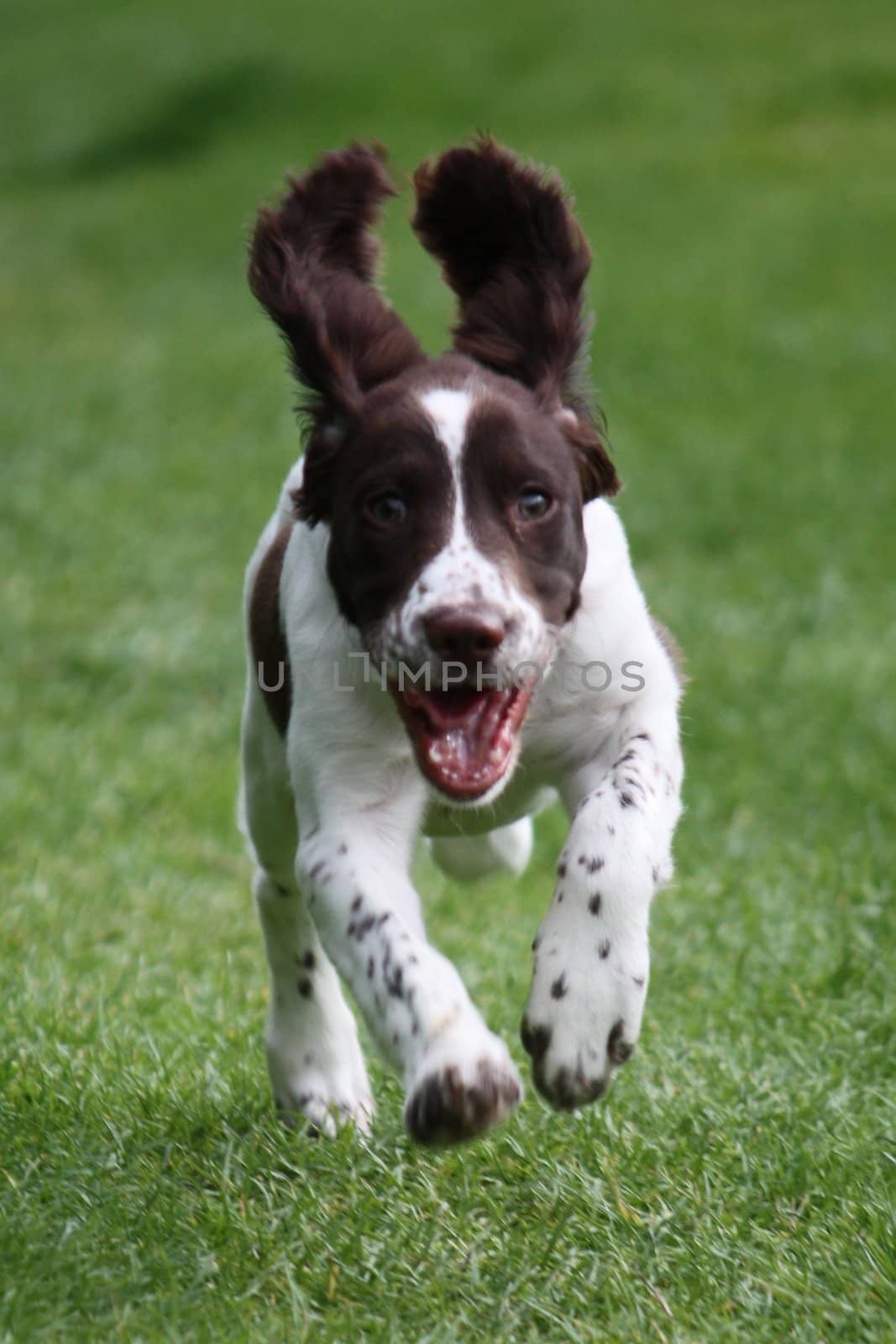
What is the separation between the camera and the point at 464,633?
2.97 metres

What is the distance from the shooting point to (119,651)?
27.3 feet

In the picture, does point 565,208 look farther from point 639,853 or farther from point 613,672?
point 639,853

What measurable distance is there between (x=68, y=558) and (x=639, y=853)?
6.92m

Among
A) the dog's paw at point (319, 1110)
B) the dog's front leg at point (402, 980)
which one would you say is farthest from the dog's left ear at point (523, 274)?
the dog's paw at point (319, 1110)

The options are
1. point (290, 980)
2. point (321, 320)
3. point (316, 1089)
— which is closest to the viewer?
point (321, 320)

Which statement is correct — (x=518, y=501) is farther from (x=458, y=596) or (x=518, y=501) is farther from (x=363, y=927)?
(x=363, y=927)

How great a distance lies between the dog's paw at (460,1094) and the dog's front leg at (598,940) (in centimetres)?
20

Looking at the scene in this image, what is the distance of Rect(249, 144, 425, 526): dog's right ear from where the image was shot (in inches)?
136

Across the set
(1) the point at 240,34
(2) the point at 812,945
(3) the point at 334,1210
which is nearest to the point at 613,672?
(3) the point at 334,1210

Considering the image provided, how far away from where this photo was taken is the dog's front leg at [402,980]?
2.74m

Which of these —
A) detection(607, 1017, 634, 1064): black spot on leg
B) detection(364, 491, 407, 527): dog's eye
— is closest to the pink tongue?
detection(364, 491, 407, 527): dog's eye

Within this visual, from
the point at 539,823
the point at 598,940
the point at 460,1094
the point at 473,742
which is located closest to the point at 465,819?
the point at 473,742

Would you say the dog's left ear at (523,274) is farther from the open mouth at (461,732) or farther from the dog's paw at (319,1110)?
the dog's paw at (319,1110)

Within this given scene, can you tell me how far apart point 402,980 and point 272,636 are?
1044 millimetres
